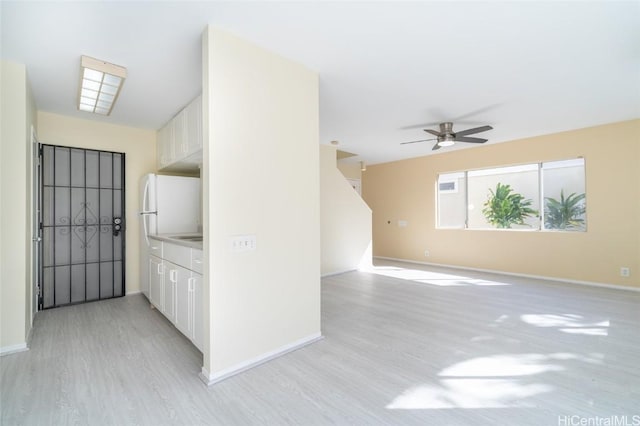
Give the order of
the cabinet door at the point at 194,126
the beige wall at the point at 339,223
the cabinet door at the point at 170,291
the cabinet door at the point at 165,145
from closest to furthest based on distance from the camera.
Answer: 1. the cabinet door at the point at 170,291
2. the cabinet door at the point at 194,126
3. the cabinet door at the point at 165,145
4. the beige wall at the point at 339,223

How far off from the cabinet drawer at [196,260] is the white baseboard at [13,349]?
167 cm

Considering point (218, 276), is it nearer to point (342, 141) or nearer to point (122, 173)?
Result: point (122, 173)

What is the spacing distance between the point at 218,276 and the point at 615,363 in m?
3.16

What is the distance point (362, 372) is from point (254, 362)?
84cm

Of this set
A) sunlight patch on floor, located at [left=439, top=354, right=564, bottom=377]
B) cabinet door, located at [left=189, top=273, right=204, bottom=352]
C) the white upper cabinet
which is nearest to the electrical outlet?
cabinet door, located at [left=189, top=273, right=204, bottom=352]

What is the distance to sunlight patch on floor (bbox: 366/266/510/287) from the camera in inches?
193

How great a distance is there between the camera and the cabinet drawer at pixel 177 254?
2538 millimetres

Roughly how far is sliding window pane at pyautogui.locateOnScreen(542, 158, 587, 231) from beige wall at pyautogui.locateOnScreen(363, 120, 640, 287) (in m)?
0.15

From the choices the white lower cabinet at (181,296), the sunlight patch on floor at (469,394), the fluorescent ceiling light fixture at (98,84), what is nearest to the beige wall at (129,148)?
the fluorescent ceiling light fixture at (98,84)

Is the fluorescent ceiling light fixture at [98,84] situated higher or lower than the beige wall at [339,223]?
higher

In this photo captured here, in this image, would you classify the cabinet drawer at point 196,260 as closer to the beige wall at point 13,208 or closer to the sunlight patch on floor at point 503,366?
the beige wall at point 13,208

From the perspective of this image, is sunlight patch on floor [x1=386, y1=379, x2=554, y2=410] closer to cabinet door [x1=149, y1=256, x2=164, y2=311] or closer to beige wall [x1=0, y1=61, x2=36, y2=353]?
cabinet door [x1=149, y1=256, x2=164, y2=311]

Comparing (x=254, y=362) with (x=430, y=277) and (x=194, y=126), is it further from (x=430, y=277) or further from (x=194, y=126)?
(x=430, y=277)

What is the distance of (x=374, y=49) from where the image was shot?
96.3 inches
